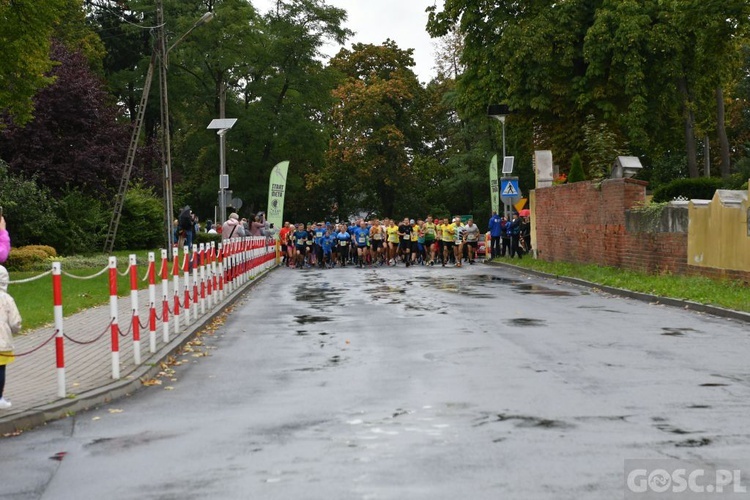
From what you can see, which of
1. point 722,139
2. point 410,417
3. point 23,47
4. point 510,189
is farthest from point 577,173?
point 410,417

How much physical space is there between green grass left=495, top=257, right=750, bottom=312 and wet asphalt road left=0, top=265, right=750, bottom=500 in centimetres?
254

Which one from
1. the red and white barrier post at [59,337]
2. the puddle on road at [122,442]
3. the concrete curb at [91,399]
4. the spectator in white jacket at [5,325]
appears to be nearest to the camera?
the puddle on road at [122,442]

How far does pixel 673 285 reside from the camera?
72.7ft

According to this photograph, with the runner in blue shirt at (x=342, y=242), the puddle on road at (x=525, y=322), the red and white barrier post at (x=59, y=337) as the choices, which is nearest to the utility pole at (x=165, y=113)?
the runner in blue shirt at (x=342, y=242)

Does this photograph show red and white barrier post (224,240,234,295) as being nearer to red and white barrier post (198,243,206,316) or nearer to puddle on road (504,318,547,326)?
red and white barrier post (198,243,206,316)

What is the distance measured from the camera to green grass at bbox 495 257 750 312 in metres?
18.9

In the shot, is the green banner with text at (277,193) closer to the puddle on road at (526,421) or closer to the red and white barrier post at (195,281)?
the red and white barrier post at (195,281)

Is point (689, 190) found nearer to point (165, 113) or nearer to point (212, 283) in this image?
point (165, 113)

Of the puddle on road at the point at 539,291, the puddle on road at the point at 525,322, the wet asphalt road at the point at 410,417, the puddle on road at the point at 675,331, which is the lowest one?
the puddle on road at the point at 539,291

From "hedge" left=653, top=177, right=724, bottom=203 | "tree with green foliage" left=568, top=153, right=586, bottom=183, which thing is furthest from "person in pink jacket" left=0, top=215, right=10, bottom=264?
"tree with green foliage" left=568, top=153, right=586, bottom=183

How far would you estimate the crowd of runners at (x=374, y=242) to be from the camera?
137 feet

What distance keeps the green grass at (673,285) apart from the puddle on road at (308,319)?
21.3 feet

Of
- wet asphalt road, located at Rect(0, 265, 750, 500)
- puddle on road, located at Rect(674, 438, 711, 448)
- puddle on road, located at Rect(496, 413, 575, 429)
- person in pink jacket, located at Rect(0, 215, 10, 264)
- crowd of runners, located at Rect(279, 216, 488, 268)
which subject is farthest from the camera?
crowd of runners, located at Rect(279, 216, 488, 268)

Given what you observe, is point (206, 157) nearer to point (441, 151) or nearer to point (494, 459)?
point (441, 151)
